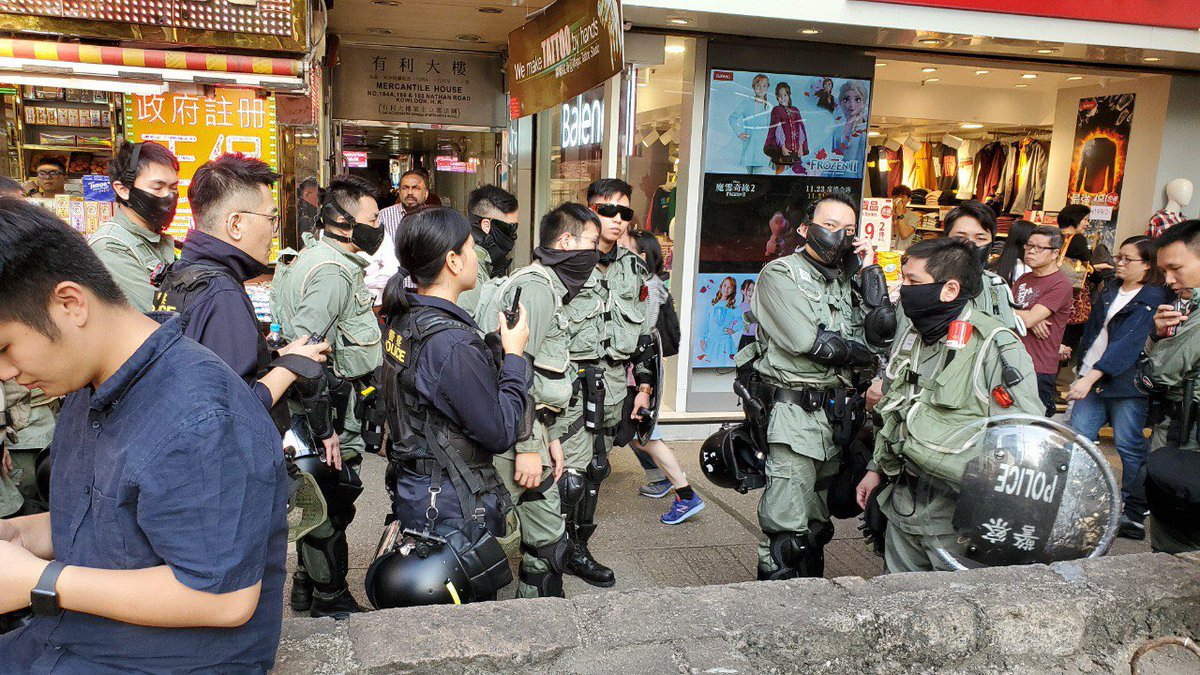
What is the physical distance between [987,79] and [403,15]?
262 inches

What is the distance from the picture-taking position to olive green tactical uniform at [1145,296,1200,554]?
11.1ft

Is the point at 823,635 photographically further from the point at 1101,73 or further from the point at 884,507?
the point at 1101,73

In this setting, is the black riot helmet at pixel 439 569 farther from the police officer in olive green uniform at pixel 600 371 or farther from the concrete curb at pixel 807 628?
the police officer in olive green uniform at pixel 600 371

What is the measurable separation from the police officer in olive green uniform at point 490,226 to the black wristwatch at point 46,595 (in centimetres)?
373

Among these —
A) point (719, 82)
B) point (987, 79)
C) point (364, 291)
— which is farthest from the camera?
point (987, 79)

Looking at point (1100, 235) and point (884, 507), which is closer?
point (884, 507)

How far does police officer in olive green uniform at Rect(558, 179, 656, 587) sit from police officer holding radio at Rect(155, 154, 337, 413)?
1.57 m

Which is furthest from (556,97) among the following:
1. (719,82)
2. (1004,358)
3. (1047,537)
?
(1047,537)

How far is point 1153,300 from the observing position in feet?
17.1

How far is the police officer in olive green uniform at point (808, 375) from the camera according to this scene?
3.82m

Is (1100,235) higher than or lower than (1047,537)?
higher

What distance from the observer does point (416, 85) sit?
10.3 meters

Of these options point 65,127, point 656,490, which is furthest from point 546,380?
point 65,127

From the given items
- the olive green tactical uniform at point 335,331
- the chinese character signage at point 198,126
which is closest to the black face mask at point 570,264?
the olive green tactical uniform at point 335,331
